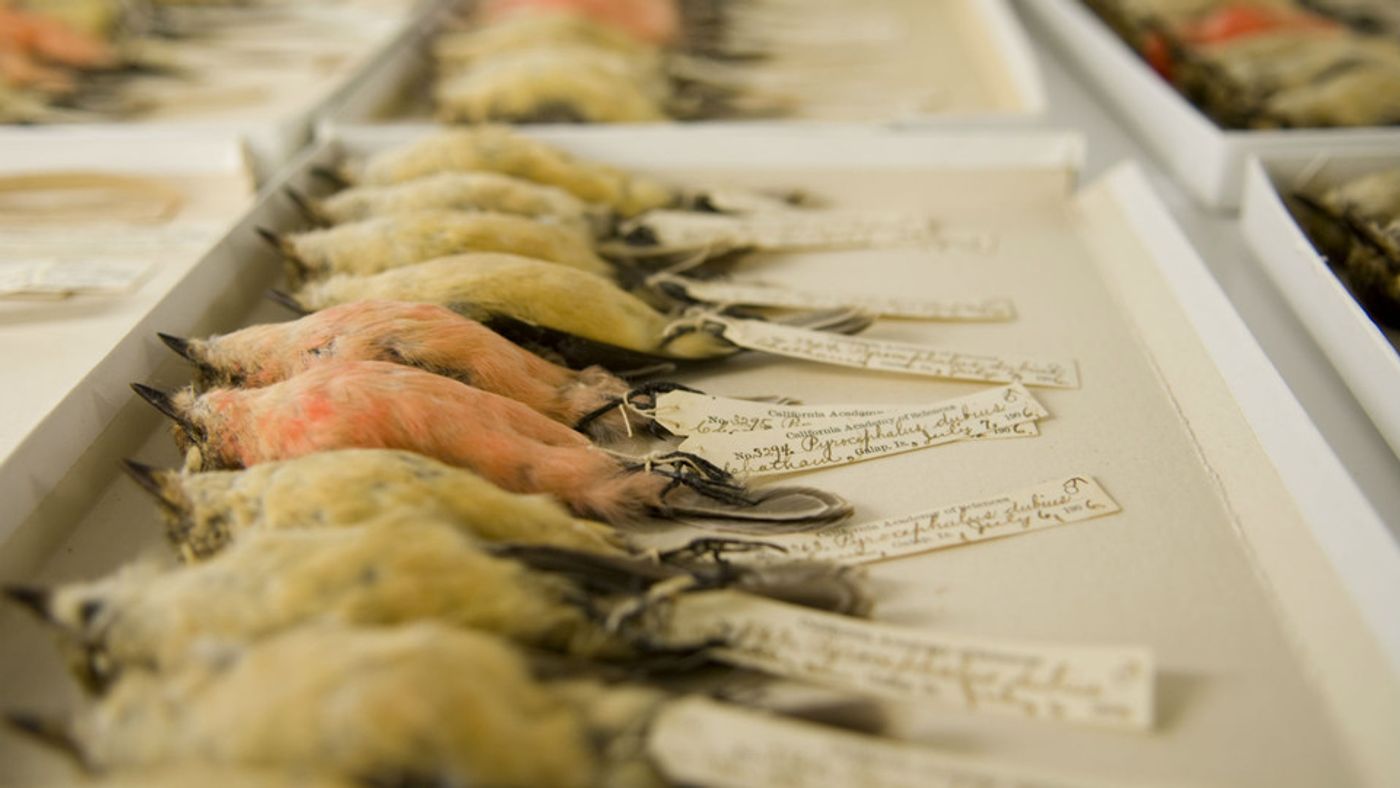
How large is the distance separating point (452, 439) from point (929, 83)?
189cm

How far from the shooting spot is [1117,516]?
115 centimetres

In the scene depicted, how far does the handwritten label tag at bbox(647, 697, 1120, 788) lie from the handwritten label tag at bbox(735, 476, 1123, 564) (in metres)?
0.27

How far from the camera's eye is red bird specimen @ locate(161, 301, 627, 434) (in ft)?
4.03

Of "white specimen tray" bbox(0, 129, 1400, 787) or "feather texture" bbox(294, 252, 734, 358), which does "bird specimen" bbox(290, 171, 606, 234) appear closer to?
"white specimen tray" bbox(0, 129, 1400, 787)

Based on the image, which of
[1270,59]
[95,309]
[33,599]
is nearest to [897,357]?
[33,599]

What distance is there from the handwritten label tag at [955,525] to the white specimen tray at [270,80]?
142 centimetres

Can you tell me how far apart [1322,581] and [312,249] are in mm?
1380

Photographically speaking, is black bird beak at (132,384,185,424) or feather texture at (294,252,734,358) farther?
feather texture at (294,252,734,358)

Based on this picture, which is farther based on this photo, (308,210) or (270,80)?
(270,80)

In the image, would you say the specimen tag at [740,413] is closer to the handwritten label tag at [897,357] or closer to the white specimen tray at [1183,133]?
the handwritten label tag at [897,357]

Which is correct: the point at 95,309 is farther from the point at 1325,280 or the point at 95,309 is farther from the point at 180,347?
the point at 1325,280

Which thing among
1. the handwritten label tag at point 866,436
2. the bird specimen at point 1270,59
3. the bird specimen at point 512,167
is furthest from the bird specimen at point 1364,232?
the bird specimen at point 512,167

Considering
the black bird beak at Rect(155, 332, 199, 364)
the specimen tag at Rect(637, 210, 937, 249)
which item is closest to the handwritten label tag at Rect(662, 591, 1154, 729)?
the black bird beak at Rect(155, 332, 199, 364)

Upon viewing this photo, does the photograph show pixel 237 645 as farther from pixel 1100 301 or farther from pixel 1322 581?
pixel 1100 301
